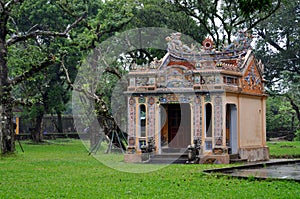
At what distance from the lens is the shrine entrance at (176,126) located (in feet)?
78.1

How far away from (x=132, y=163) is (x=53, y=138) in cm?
2745

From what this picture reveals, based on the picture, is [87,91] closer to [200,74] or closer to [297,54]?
[200,74]

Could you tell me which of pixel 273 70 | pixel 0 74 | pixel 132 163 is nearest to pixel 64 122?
pixel 273 70

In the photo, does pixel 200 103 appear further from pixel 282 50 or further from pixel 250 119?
pixel 282 50

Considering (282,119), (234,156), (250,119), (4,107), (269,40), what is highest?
(269,40)

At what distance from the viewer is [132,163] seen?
70.7 feet

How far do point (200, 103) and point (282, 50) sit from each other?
21.2m

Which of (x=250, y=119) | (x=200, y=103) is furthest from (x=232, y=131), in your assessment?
(x=200, y=103)

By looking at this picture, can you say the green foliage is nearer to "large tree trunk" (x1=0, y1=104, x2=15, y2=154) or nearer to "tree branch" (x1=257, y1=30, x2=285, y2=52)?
"tree branch" (x1=257, y1=30, x2=285, y2=52)

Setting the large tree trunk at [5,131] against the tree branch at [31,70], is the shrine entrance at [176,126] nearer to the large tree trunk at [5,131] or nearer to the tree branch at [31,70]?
the tree branch at [31,70]

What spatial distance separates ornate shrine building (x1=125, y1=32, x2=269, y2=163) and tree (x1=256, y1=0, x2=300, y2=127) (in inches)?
646

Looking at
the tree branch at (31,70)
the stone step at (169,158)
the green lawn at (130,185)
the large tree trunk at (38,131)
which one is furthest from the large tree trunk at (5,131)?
the large tree trunk at (38,131)

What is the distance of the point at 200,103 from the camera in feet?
71.2

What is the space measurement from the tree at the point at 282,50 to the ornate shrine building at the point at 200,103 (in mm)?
16399
